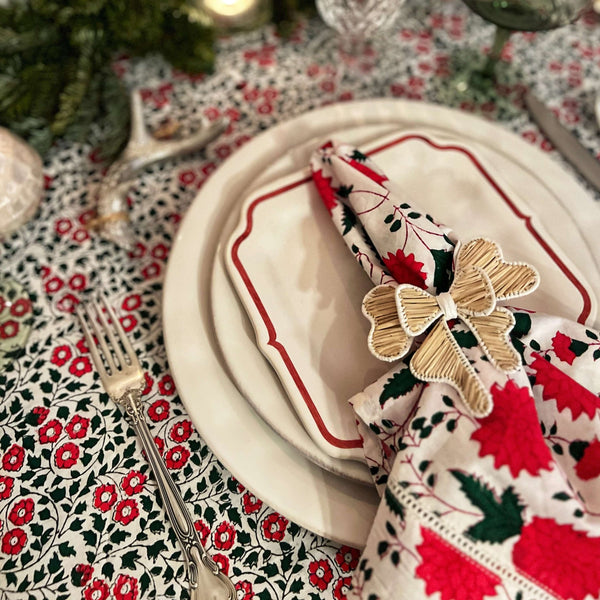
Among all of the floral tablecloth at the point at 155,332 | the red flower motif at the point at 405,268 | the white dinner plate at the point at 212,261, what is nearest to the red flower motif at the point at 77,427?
the floral tablecloth at the point at 155,332

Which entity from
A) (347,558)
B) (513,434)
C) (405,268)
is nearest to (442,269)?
(405,268)

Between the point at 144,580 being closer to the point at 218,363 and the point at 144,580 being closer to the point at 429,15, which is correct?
the point at 218,363

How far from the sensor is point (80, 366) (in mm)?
488

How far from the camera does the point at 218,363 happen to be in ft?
1.46

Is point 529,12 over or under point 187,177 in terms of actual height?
over

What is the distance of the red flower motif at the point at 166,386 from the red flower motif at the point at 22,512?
14 cm

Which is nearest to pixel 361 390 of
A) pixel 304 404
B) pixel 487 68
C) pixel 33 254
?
pixel 304 404

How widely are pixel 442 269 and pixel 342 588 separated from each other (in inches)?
Answer: 10.4

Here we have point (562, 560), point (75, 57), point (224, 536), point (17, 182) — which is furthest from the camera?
point (75, 57)

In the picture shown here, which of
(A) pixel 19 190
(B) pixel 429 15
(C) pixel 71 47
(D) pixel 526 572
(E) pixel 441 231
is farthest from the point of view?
(B) pixel 429 15

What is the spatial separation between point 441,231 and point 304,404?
0.18m

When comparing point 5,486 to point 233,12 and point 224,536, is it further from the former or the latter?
point 233,12

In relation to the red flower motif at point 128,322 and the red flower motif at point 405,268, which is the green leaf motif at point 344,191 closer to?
the red flower motif at point 405,268

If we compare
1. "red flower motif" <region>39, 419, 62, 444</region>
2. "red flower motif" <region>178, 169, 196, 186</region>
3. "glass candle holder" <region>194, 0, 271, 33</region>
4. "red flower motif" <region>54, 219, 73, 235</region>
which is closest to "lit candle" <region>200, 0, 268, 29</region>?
"glass candle holder" <region>194, 0, 271, 33</region>
